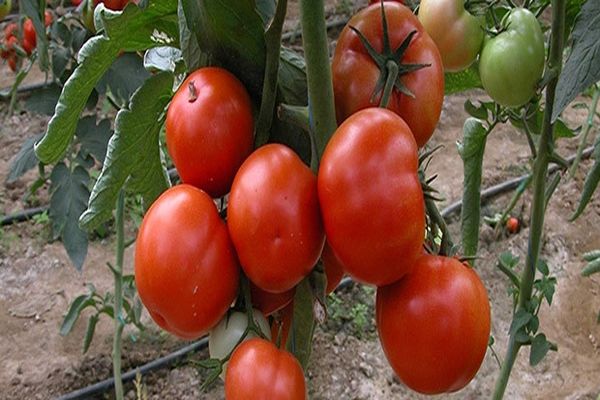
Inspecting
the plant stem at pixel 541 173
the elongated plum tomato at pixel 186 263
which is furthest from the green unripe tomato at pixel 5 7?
the elongated plum tomato at pixel 186 263

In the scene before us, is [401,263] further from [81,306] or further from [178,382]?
[178,382]

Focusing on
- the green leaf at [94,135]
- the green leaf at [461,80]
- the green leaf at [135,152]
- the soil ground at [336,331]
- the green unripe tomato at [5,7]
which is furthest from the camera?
the soil ground at [336,331]

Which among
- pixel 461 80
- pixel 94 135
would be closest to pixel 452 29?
pixel 461 80

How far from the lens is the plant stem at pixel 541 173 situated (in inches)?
28.0

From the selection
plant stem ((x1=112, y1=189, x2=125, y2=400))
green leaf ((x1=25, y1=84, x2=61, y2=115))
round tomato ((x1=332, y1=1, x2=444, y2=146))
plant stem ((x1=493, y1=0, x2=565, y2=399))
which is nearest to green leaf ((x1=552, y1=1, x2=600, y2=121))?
round tomato ((x1=332, y1=1, x2=444, y2=146))

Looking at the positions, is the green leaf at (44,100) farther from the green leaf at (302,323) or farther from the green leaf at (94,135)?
the green leaf at (302,323)

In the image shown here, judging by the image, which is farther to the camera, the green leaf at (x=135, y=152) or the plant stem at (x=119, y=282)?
the plant stem at (x=119, y=282)

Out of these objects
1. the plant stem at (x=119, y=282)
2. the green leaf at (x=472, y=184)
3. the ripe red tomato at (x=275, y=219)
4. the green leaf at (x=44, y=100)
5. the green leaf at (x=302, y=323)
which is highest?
the ripe red tomato at (x=275, y=219)

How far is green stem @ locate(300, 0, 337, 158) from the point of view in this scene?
1.40 ft

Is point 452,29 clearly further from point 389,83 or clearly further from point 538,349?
point 538,349

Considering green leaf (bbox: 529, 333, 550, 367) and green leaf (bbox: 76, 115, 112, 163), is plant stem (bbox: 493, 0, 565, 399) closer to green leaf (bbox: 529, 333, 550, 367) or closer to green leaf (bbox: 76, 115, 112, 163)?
green leaf (bbox: 529, 333, 550, 367)

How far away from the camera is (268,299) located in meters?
0.47

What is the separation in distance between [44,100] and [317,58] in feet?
3.52

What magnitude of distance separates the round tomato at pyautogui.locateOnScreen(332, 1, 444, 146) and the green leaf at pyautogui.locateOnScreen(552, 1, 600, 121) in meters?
0.09
